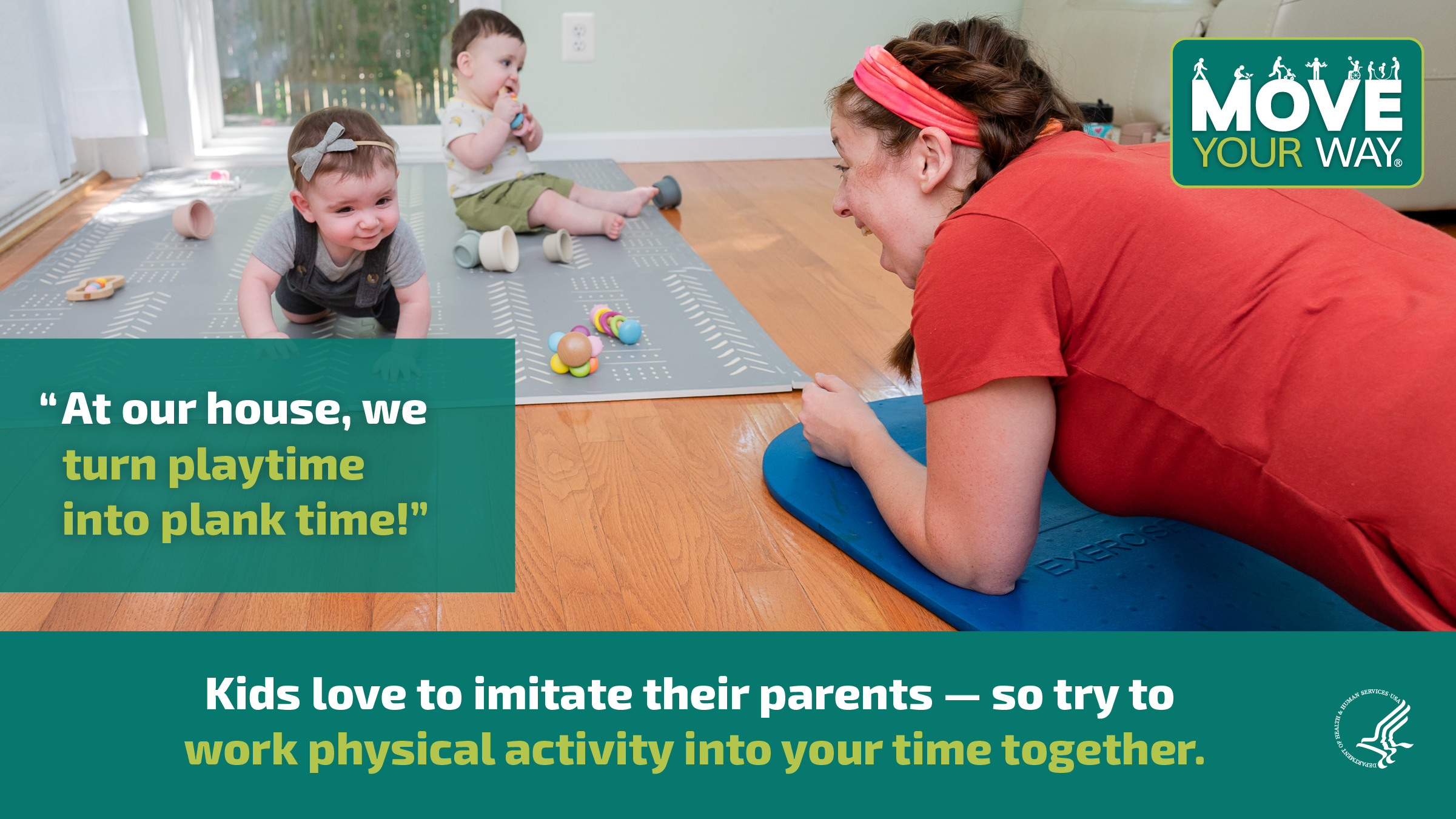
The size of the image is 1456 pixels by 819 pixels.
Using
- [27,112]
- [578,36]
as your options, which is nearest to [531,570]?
[27,112]

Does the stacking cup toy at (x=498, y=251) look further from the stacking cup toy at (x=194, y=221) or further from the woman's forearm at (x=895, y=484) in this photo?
the woman's forearm at (x=895, y=484)

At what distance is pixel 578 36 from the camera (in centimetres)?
337

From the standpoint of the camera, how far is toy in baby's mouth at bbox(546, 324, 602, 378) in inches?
64.8

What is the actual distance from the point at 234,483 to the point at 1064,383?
38.9 inches

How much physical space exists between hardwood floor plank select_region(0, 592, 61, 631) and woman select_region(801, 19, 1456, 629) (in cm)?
87

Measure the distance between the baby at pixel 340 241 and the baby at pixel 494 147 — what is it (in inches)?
28.1

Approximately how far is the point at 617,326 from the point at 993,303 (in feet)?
3.21

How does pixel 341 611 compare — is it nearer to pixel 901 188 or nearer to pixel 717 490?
pixel 717 490

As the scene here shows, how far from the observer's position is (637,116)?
354 centimetres

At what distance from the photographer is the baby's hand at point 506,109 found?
7.89ft

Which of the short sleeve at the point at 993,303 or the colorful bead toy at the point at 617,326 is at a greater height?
the short sleeve at the point at 993,303
